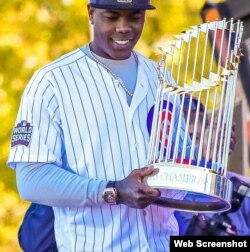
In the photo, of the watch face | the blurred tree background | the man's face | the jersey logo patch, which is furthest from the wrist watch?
the blurred tree background

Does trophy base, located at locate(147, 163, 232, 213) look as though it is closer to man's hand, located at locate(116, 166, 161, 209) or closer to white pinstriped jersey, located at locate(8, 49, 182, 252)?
man's hand, located at locate(116, 166, 161, 209)

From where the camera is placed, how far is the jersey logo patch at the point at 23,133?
4.89 meters

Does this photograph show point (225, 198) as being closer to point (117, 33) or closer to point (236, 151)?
point (117, 33)

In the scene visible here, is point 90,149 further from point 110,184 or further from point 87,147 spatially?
point 110,184

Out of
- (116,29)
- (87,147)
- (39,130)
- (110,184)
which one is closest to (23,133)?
(39,130)

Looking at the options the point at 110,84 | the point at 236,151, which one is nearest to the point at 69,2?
the point at 236,151

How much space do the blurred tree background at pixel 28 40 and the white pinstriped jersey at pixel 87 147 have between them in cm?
523

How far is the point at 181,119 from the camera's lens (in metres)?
4.94

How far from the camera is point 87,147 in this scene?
486 centimetres

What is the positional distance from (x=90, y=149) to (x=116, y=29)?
0.44 meters

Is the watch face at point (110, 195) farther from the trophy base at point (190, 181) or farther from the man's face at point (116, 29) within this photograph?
the man's face at point (116, 29)

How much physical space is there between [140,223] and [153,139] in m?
0.30

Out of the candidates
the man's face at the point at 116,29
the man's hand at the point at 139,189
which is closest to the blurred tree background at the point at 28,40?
the man's face at the point at 116,29

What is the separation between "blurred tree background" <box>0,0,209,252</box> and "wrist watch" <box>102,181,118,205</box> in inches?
213
